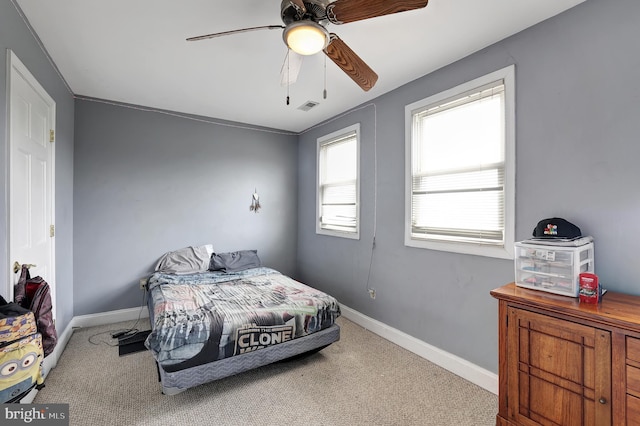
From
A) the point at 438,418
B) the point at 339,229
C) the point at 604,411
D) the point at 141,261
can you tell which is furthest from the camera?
the point at 339,229

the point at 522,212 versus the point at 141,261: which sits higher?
the point at 522,212

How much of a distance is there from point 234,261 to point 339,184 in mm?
1749

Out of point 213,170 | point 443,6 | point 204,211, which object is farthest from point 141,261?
point 443,6

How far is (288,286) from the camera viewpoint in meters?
3.13

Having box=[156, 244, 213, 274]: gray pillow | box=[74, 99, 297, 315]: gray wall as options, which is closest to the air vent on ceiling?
box=[74, 99, 297, 315]: gray wall

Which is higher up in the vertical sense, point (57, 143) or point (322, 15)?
point (322, 15)

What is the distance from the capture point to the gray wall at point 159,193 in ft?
11.0

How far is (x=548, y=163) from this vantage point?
6.32 ft

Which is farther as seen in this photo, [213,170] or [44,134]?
[213,170]

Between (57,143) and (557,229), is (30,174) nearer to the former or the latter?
(57,143)

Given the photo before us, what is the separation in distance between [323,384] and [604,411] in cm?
164

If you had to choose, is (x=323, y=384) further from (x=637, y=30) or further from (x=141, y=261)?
(x=637, y=30)

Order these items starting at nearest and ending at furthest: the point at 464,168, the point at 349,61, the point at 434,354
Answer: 1. the point at 349,61
2. the point at 464,168
3. the point at 434,354

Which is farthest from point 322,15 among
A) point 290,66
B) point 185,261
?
→ point 185,261
